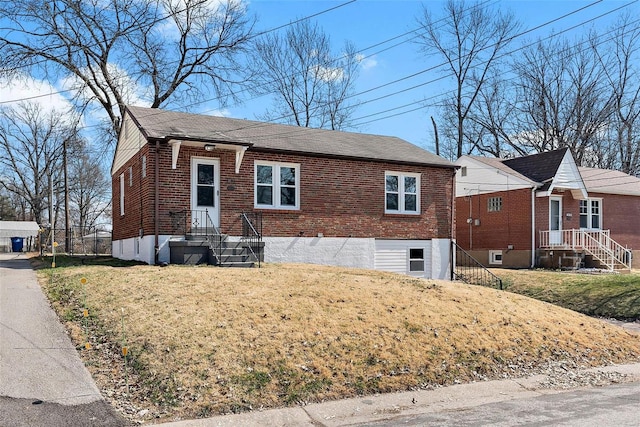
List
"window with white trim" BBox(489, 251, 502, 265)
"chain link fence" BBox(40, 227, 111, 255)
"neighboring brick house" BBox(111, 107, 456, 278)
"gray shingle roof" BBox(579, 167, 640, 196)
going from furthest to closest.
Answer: "chain link fence" BBox(40, 227, 111, 255), "gray shingle roof" BBox(579, 167, 640, 196), "window with white trim" BBox(489, 251, 502, 265), "neighboring brick house" BBox(111, 107, 456, 278)

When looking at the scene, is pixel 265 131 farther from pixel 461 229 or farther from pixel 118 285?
pixel 461 229

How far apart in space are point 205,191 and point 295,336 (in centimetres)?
903

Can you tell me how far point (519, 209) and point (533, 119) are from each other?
18.5 meters

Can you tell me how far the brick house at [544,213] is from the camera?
1024 inches

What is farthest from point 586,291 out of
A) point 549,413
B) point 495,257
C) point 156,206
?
point 156,206

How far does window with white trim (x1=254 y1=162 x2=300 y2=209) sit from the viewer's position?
17078mm

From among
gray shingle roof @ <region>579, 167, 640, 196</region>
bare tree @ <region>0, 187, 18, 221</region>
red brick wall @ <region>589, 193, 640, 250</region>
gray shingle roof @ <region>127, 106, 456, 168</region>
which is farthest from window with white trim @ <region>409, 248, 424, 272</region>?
bare tree @ <region>0, 187, 18, 221</region>

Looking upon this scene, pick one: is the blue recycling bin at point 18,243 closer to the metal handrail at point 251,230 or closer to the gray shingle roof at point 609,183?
the metal handrail at point 251,230

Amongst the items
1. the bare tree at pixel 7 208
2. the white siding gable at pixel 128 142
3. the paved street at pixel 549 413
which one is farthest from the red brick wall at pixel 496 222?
the bare tree at pixel 7 208

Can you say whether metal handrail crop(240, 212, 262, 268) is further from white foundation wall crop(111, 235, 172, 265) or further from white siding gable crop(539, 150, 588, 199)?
white siding gable crop(539, 150, 588, 199)

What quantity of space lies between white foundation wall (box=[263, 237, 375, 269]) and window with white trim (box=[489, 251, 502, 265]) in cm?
1164

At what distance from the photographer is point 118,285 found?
10781 millimetres

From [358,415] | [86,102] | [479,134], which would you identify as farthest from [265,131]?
[479,134]

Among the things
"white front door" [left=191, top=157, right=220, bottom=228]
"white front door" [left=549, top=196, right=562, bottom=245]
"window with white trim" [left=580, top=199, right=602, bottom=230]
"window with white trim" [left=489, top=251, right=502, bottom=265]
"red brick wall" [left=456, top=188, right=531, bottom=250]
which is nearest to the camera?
"white front door" [left=191, top=157, right=220, bottom=228]
